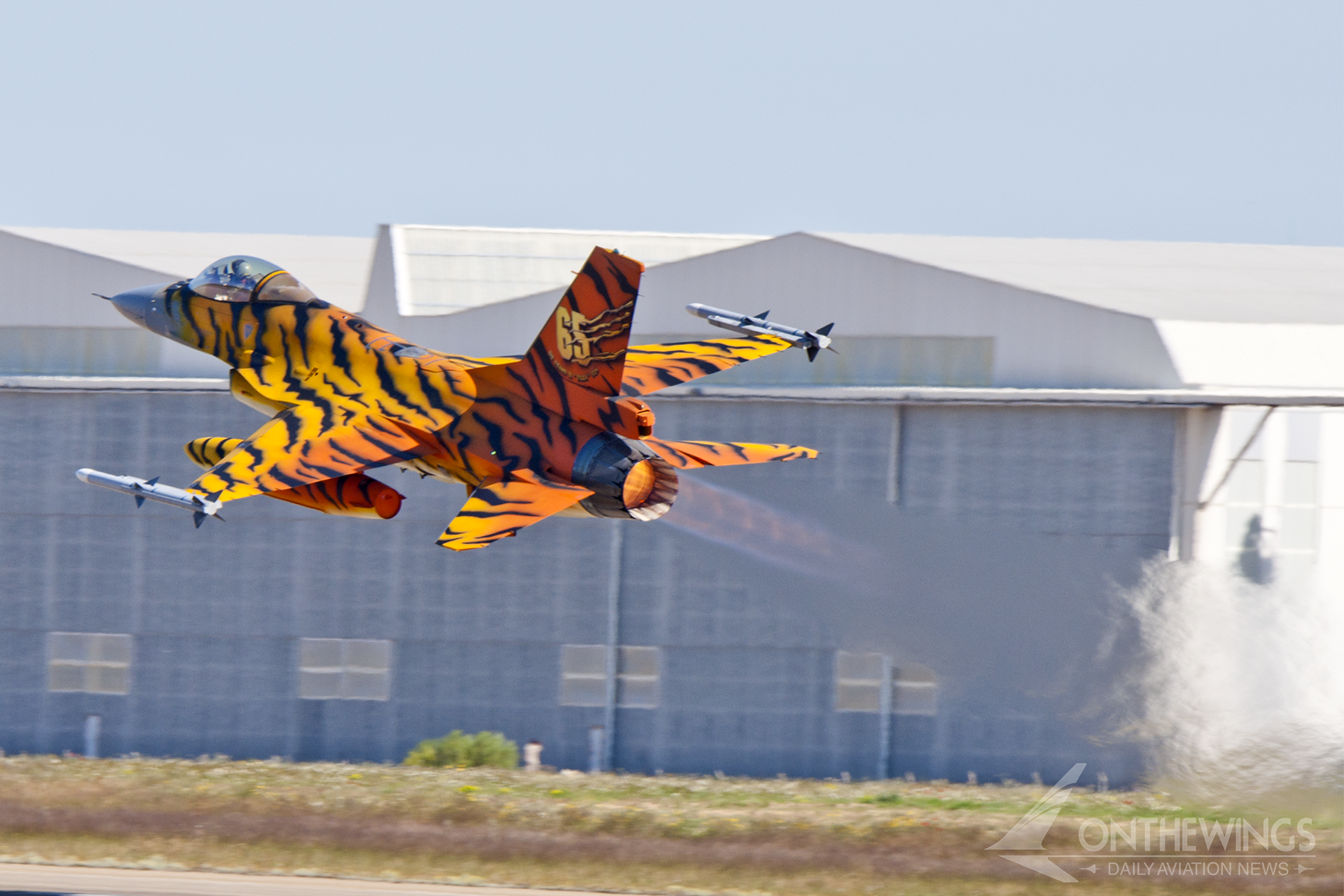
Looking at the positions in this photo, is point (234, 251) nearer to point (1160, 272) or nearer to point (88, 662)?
point (88, 662)

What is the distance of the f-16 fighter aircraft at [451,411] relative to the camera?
80.3 feet

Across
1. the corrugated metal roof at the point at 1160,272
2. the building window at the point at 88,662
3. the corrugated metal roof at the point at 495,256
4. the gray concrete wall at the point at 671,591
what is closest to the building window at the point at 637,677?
the gray concrete wall at the point at 671,591

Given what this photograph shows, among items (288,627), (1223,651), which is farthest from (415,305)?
(1223,651)

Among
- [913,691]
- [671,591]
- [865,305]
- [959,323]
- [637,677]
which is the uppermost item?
[865,305]

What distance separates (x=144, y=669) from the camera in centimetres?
4166

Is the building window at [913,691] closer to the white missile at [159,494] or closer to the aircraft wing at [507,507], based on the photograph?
the aircraft wing at [507,507]

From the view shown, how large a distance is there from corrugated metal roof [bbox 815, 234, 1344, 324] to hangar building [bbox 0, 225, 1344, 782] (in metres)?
0.27

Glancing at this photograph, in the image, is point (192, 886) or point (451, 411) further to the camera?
point (192, 886)

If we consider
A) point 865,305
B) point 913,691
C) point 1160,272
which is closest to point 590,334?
point 865,305

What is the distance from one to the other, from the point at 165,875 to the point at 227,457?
10.9 meters

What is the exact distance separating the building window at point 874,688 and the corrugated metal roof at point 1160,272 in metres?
10.3

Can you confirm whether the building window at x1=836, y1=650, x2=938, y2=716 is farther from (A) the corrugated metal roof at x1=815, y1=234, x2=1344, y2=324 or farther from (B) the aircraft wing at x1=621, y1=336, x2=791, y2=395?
(B) the aircraft wing at x1=621, y1=336, x2=791, y2=395

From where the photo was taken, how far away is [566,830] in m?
33.2

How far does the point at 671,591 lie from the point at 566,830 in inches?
→ 348
